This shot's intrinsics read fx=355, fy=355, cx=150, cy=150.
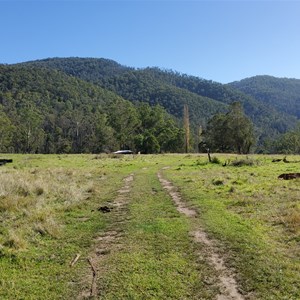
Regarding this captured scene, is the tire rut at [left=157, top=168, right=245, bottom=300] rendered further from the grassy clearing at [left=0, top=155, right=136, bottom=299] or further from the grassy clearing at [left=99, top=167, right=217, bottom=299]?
the grassy clearing at [left=0, top=155, right=136, bottom=299]

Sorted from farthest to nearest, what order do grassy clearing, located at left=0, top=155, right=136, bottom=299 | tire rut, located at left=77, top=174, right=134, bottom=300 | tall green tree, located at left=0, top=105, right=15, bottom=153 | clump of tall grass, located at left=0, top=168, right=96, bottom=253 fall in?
tall green tree, located at left=0, top=105, right=15, bottom=153 → clump of tall grass, located at left=0, top=168, right=96, bottom=253 → grassy clearing, located at left=0, top=155, right=136, bottom=299 → tire rut, located at left=77, top=174, right=134, bottom=300

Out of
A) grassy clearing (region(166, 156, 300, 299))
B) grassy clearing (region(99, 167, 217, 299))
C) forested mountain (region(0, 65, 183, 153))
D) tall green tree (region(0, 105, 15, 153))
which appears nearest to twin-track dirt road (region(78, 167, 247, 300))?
grassy clearing (region(99, 167, 217, 299))

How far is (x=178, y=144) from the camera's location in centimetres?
9869

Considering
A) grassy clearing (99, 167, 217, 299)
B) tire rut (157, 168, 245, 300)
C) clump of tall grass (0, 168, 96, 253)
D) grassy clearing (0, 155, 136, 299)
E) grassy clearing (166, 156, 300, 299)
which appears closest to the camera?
tire rut (157, 168, 245, 300)

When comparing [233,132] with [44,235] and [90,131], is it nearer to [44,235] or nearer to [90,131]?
[90,131]

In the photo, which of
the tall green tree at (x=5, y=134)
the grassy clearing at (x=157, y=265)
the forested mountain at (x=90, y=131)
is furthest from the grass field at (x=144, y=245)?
the tall green tree at (x=5, y=134)

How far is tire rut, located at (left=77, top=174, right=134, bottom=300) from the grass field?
0.09 ft

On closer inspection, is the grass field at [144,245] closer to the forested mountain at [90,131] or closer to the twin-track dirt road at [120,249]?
the twin-track dirt road at [120,249]

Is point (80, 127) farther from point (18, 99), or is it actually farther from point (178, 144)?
point (18, 99)

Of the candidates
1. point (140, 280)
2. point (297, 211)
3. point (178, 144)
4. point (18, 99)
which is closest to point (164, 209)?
point (297, 211)

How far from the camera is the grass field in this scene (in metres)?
7.37

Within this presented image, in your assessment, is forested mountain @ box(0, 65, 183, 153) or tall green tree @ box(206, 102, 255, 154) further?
forested mountain @ box(0, 65, 183, 153)

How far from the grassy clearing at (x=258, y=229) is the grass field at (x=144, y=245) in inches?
1.1

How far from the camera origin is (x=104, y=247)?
33.1 feet
